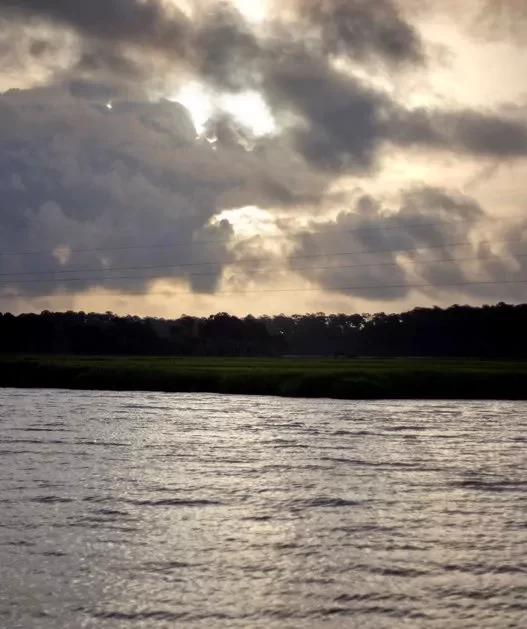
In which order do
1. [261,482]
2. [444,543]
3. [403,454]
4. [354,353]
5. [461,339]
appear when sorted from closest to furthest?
[444,543]
[261,482]
[403,454]
[461,339]
[354,353]

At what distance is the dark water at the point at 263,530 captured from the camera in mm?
14938

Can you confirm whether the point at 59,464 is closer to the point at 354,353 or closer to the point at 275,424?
the point at 275,424

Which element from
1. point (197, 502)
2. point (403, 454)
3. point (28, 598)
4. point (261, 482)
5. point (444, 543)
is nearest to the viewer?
point (28, 598)

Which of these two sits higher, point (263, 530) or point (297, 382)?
point (297, 382)

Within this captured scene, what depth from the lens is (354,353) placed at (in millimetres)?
152500

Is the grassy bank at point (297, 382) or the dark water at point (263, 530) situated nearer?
the dark water at point (263, 530)

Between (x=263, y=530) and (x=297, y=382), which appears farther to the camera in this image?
(x=297, y=382)

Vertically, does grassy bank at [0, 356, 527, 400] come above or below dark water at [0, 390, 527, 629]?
above

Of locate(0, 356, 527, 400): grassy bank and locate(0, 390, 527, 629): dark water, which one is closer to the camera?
locate(0, 390, 527, 629): dark water

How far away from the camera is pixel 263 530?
2066 cm

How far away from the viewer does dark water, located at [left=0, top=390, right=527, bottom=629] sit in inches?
588

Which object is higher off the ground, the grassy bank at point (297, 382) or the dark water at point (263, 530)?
the grassy bank at point (297, 382)

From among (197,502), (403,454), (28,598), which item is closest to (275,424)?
(403,454)

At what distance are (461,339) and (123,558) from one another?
386ft
